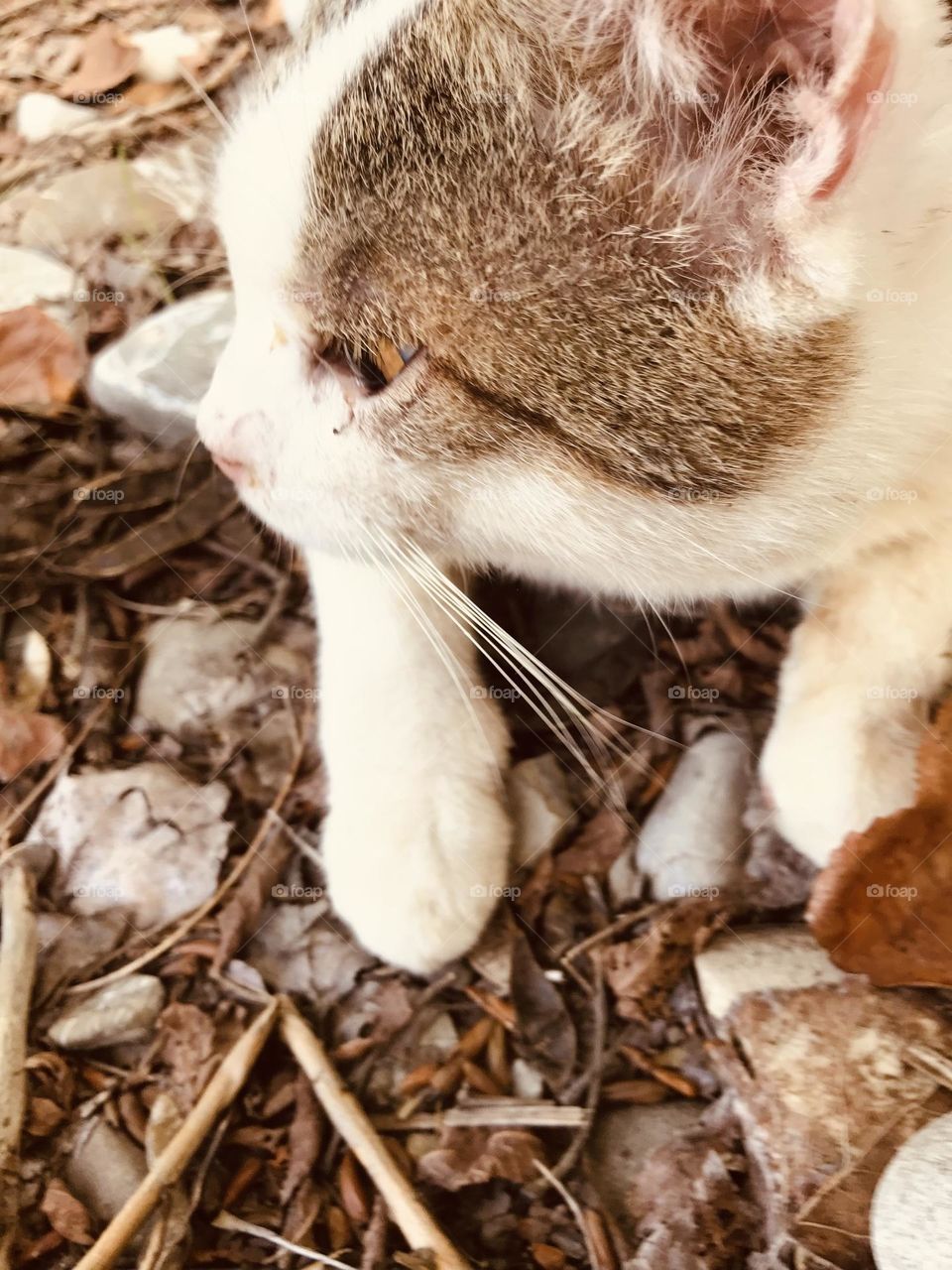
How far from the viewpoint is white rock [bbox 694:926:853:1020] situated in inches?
35.4

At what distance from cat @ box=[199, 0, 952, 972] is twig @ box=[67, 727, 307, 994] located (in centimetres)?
35

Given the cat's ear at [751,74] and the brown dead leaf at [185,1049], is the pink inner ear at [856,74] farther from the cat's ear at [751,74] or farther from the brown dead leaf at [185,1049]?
the brown dead leaf at [185,1049]

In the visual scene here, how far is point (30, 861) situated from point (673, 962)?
68 cm

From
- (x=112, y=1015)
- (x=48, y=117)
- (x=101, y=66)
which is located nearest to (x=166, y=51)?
(x=101, y=66)

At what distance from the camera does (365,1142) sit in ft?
2.91

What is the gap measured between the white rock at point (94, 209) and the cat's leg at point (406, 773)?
712 millimetres

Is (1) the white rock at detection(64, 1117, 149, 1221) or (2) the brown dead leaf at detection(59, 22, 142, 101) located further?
(2) the brown dead leaf at detection(59, 22, 142, 101)

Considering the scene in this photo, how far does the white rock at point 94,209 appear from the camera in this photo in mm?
1405

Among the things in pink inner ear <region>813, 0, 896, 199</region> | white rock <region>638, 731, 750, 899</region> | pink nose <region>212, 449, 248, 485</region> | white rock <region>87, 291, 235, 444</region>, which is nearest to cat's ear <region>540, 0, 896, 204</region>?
pink inner ear <region>813, 0, 896, 199</region>

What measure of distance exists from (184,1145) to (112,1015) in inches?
6.2

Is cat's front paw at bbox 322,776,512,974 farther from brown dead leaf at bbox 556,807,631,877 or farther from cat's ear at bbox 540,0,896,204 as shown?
cat's ear at bbox 540,0,896,204

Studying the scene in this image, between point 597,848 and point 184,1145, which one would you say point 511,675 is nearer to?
point 597,848

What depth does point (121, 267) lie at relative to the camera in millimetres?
1379

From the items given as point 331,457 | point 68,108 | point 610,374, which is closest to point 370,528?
point 331,457
